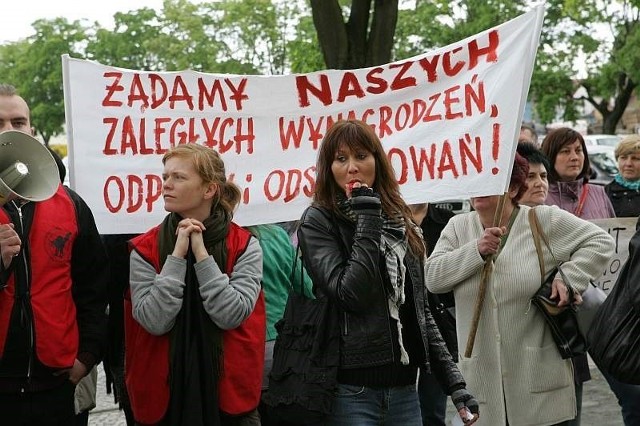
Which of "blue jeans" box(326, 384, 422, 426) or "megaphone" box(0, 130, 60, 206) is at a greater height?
"megaphone" box(0, 130, 60, 206)

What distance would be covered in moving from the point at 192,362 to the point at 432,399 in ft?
7.42

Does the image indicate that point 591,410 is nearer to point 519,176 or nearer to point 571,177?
point 571,177

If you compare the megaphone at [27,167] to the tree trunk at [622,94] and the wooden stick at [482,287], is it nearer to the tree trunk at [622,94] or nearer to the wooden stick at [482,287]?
the wooden stick at [482,287]

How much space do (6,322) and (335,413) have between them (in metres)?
1.18

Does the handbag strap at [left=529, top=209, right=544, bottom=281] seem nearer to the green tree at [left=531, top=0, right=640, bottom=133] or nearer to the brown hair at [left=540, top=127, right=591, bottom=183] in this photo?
the brown hair at [left=540, top=127, right=591, bottom=183]

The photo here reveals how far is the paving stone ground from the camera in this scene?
596 centimetres

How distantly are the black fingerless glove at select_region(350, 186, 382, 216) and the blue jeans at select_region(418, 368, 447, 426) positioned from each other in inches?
91.4

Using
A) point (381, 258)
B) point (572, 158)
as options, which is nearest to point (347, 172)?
point (381, 258)


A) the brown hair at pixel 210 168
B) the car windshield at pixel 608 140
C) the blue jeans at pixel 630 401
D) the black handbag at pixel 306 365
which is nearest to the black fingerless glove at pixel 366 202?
the black handbag at pixel 306 365

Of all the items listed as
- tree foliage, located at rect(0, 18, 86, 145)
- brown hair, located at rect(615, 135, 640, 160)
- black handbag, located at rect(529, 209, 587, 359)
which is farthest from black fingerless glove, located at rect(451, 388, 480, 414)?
tree foliage, located at rect(0, 18, 86, 145)

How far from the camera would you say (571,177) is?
5449 millimetres

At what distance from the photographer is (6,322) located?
3277 mm

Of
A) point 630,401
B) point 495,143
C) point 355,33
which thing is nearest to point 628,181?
point 630,401

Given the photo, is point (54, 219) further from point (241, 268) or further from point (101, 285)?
point (241, 268)
